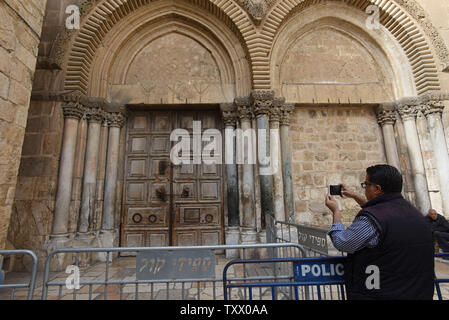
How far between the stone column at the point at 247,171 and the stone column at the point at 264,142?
0.66 ft

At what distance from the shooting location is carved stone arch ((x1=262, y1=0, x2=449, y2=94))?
5.66 m

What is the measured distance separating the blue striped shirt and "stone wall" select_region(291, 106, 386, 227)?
13.7 ft

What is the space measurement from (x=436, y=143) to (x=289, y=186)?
3610 mm

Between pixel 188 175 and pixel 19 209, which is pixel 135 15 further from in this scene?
pixel 19 209

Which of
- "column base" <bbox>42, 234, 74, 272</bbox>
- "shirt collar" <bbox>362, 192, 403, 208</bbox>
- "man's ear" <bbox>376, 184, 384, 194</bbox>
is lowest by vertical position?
"column base" <bbox>42, 234, 74, 272</bbox>

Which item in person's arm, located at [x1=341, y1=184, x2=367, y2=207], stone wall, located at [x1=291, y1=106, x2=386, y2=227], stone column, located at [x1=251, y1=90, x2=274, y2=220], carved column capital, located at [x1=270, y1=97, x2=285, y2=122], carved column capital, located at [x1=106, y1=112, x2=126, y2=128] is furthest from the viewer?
stone wall, located at [x1=291, y1=106, x2=386, y2=227]

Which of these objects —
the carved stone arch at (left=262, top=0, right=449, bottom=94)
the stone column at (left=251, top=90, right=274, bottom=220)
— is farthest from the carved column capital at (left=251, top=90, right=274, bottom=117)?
the carved stone arch at (left=262, top=0, right=449, bottom=94)

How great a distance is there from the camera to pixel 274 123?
17.9 feet

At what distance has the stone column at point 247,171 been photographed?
4.96 metres

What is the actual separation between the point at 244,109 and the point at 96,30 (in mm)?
3857

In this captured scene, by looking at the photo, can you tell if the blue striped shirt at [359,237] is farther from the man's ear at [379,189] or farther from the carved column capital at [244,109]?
the carved column capital at [244,109]

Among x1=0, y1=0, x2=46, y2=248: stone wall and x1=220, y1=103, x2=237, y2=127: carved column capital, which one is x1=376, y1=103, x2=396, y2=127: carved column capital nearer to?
x1=220, y1=103, x2=237, y2=127: carved column capital

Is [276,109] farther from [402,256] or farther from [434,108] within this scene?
[402,256]
